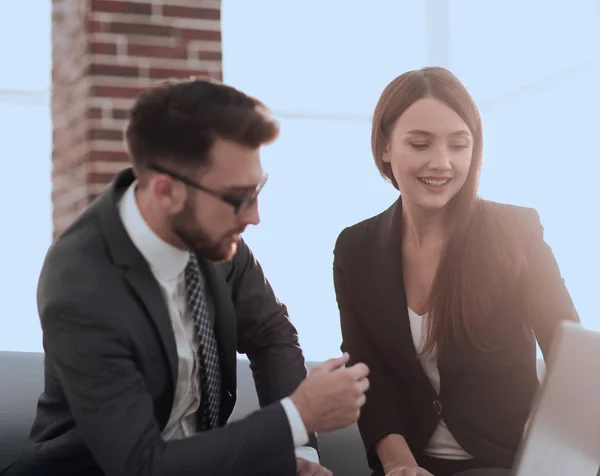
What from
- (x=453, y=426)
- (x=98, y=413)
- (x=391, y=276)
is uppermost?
(x=391, y=276)

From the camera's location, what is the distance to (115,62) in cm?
341

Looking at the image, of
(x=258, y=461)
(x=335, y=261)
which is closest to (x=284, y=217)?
(x=335, y=261)

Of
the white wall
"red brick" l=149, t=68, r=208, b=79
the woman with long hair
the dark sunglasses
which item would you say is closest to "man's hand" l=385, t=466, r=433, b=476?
the woman with long hair

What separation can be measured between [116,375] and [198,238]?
1.04ft

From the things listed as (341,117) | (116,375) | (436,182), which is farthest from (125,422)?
(341,117)

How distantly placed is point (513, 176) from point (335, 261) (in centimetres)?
470

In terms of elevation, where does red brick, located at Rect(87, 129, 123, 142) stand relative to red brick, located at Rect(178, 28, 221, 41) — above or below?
below

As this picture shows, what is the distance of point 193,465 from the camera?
170 centimetres

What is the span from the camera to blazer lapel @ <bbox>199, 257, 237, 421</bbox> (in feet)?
6.56

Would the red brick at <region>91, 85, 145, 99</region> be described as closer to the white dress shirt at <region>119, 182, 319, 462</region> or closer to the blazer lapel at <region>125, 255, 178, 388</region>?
the white dress shirt at <region>119, 182, 319, 462</region>

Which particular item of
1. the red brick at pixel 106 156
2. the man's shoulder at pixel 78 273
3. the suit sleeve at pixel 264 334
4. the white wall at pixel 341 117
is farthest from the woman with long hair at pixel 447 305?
the white wall at pixel 341 117

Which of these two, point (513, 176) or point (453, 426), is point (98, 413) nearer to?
point (453, 426)

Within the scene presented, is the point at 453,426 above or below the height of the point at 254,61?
below

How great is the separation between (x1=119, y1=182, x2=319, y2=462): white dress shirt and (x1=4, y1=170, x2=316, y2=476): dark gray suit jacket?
35mm
